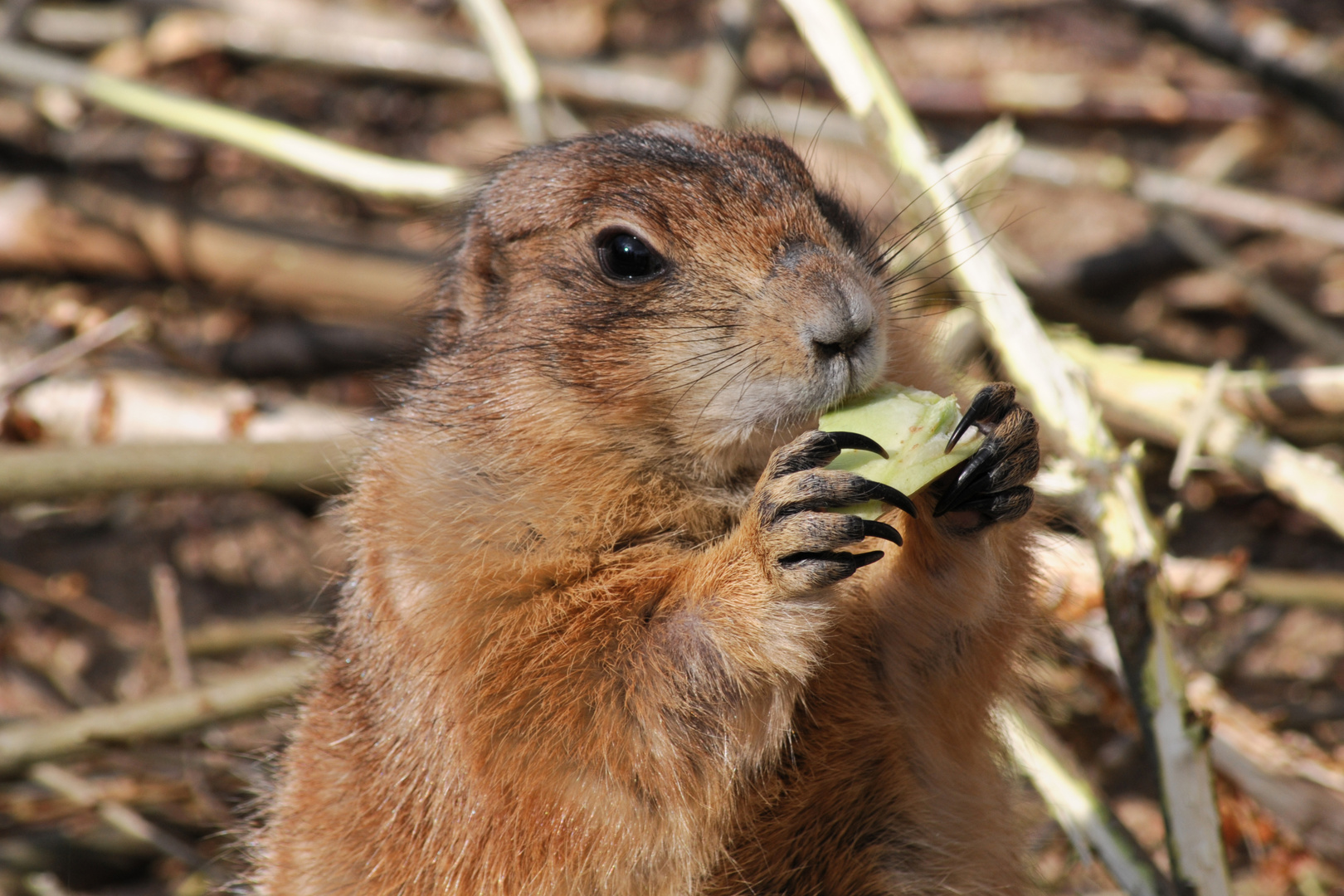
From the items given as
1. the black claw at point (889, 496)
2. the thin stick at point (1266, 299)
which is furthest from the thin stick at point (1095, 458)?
the thin stick at point (1266, 299)

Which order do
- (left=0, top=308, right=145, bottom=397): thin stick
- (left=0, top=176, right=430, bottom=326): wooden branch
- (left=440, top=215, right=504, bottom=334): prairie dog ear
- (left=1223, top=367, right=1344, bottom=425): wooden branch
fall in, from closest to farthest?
(left=440, top=215, right=504, bottom=334): prairie dog ear → (left=1223, top=367, right=1344, bottom=425): wooden branch → (left=0, top=308, right=145, bottom=397): thin stick → (left=0, top=176, right=430, bottom=326): wooden branch

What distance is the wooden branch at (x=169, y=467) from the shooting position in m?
4.08

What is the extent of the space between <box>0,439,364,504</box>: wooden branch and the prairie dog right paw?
171 centimetres

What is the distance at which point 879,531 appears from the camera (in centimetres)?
239

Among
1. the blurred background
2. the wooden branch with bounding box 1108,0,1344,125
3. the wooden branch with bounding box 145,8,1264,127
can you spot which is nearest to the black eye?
the blurred background

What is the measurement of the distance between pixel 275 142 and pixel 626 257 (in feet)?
10.3

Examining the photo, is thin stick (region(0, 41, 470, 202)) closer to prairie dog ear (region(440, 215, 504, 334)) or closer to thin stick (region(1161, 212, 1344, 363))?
prairie dog ear (region(440, 215, 504, 334))

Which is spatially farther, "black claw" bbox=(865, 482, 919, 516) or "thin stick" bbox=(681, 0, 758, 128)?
"thin stick" bbox=(681, 0, 758, 128)

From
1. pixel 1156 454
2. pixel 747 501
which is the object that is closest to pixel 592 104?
pixel 1156 454

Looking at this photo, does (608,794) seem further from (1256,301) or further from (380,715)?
(1256,301)

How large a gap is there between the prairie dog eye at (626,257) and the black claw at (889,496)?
0.75 m

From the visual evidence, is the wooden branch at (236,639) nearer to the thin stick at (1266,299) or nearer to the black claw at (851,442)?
the black claw at (851,442)

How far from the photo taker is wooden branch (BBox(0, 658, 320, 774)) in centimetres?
427

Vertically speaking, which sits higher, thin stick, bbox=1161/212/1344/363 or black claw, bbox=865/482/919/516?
thin stick, bbox=1161/212/1344/363
